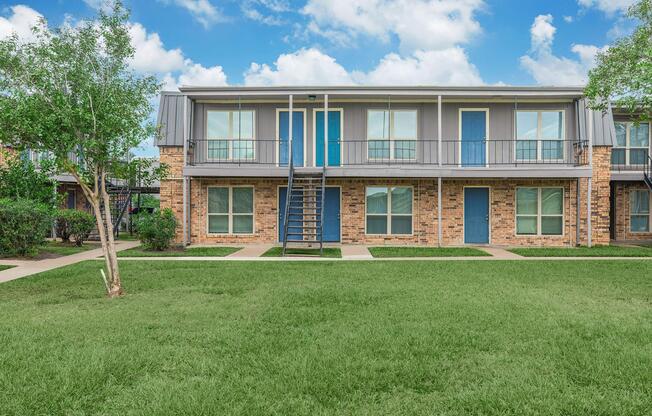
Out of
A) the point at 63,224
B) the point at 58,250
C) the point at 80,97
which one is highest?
the point at 80,97

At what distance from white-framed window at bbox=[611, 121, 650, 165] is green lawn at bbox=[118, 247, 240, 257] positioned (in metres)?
16.5

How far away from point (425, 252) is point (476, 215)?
11.8 ft

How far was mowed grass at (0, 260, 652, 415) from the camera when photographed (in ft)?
10.4

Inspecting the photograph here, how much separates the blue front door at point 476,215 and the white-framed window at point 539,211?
3.86 ft

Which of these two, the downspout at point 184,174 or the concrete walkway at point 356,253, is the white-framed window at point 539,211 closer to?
the concrete walkway at point 356,253

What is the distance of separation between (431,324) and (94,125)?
5599 mm

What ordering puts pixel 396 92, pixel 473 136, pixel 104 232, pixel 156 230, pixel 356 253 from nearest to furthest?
pixel 104 232, pixel 356 253, pixel 156 230, pixel 396 92, pixel 473 136

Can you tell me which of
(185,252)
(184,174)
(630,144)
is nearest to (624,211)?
(630,144)

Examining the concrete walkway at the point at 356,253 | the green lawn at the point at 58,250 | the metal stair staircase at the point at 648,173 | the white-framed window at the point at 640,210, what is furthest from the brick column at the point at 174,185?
the white-framed window at the point at 640,210

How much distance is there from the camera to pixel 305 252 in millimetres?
12992

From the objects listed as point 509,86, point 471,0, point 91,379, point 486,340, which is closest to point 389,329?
point 486,340

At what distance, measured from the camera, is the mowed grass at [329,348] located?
125 inches

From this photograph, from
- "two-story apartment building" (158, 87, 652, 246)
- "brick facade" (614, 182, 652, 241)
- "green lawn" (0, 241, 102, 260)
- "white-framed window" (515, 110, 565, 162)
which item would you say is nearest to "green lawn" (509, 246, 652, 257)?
"two-story apartment building" (158, 87, 652, 246)

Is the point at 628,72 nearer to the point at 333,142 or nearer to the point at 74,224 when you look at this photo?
the point at 333,142
